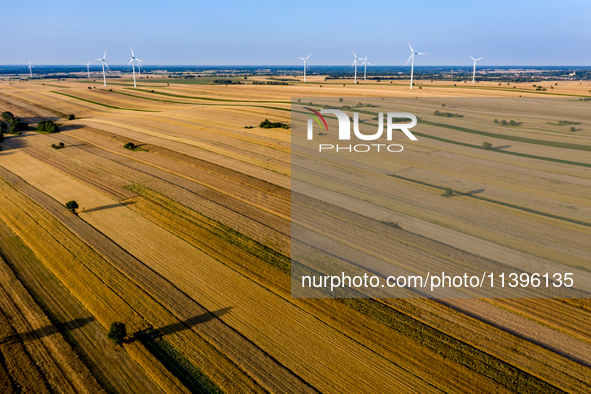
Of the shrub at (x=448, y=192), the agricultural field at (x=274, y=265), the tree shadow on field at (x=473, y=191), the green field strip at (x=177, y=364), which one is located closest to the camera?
the green field strip at (x=177, y=364)

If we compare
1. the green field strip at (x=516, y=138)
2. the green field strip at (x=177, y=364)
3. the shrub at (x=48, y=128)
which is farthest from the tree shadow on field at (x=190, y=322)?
the shrub at (x=48, y=128)

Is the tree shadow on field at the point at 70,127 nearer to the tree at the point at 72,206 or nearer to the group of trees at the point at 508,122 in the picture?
the tree at the point at 72,206

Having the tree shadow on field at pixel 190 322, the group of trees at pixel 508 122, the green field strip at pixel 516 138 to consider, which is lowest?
the tree shadow on field at pixel 190 322

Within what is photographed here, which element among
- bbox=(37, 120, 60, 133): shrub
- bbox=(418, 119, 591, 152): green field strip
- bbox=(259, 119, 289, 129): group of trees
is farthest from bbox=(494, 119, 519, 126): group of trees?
bbox=(37, 120, 60, 133): shrub

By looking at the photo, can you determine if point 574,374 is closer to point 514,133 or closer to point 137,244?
point 137,244

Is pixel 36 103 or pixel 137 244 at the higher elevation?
pixel 36 103

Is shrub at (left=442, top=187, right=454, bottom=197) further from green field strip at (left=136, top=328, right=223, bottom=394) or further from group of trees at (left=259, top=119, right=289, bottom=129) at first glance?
group of trees at (left=259, top=119, right=289, bottom=129)

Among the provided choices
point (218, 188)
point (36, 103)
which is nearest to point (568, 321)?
point (218, 188)
